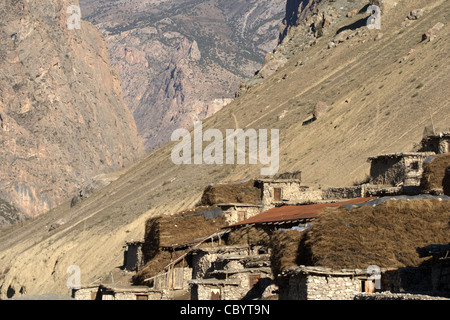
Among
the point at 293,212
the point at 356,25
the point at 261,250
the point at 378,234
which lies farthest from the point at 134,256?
the point at 356,25

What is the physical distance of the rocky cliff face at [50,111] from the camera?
391ft

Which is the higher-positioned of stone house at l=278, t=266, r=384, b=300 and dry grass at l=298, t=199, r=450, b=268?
dry grass at l=298, t=199, r=450, b=268

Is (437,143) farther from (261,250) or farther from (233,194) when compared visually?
(261,250)

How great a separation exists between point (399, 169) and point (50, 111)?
9973 cm

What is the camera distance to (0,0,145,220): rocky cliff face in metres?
119

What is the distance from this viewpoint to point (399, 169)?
3109 cm

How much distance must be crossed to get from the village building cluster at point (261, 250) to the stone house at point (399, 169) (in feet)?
0.12

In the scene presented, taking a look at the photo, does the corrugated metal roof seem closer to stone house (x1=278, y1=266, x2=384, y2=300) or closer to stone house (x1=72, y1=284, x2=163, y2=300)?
stone house (x1=72, y1=284, x2=163, y2=300)

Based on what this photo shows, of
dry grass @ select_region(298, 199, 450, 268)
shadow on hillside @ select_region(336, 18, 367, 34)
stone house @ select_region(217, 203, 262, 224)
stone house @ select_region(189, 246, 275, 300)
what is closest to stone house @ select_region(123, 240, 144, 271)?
stone house @ select_region(217, 203, 262, 224)

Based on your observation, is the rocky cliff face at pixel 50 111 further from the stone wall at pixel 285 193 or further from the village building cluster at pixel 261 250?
the stone wall at pixel 285 193

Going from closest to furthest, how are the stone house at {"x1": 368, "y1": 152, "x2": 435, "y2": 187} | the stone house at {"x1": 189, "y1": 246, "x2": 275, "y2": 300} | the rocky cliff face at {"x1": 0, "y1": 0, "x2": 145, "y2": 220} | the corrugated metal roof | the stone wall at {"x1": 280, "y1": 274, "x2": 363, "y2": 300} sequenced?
1. the stone wall at {"x1": 280, "y1": 274, "x2": 363, "y2": 300}
2. the stone house at {"x1": 189, "y1": 246, "x2": 275, "y2": 300}
3. the corrugated metal roof
4. the stone house at {"x1": 368, "y1": 152, "x2": 435, "y2": 187}
5. the rocky cliff face at {"x1": 0, "y1": 0, "x2": 145, "y2": 220}

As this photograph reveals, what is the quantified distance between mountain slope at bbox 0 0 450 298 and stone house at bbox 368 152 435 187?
817 centimetres
